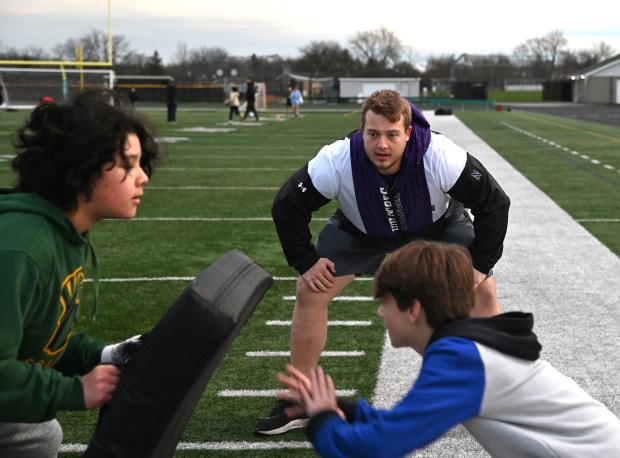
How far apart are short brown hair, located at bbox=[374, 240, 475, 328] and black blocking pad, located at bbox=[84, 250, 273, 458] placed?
0.45 m

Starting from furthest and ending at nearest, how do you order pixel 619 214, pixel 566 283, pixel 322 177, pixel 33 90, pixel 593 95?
pixel 593 95
pixel 33 90
pixel 619 214
pixel 566 283
pixel 322 177

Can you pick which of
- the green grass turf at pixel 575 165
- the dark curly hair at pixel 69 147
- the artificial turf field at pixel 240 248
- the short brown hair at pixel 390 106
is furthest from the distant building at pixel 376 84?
the dark curly hair at pixel 69 147

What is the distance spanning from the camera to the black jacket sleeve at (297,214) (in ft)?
15.8

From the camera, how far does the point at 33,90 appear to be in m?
43.2

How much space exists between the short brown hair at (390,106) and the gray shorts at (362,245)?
66cm

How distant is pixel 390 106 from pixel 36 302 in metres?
2.25

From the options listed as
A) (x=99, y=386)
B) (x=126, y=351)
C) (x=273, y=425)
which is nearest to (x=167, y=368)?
(x=99, y=386)

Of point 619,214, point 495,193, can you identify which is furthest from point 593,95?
point 495,193

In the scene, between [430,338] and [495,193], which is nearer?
[430,338]

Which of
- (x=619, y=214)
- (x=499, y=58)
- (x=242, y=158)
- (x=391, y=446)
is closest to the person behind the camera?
(x=391, y=446)

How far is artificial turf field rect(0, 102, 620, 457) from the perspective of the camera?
4.92 meters

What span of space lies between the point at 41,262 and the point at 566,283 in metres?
5.81

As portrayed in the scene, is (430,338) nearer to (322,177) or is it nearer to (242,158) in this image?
(322,177)

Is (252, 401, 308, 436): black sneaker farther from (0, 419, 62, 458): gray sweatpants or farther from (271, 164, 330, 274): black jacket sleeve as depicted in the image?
(0, 419, 62, 458): gray sweatpants
